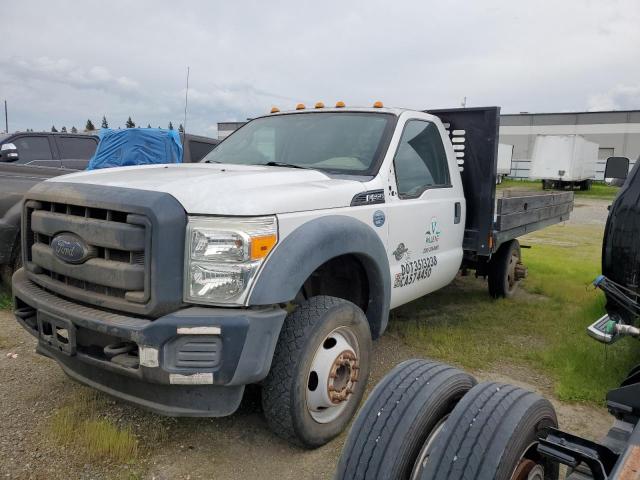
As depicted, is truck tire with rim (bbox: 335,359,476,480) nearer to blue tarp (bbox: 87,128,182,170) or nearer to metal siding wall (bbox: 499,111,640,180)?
blue tarp (bbox: 87,128,182,170)

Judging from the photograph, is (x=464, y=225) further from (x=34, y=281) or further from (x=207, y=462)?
(x=34, y=281)

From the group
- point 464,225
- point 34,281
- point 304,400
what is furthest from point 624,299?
point 34,281

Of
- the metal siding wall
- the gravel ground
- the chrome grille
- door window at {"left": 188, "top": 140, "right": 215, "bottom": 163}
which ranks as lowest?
the gravel ground

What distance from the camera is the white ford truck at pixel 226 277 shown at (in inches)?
98.9

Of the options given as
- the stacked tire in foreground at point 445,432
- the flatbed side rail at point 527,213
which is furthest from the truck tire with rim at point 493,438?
the flatbed side rail at point 527,213

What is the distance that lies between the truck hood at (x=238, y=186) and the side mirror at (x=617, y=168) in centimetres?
199

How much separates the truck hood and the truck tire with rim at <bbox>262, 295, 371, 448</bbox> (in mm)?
620

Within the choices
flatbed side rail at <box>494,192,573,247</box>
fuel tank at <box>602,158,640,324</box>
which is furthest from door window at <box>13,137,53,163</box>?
fuel tank at <box>602,158,640,324</box>

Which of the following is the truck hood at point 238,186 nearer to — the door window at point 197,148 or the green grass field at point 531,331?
the green grass field at point 531,331

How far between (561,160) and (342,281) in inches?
1116

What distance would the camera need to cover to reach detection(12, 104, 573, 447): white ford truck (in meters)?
2.51

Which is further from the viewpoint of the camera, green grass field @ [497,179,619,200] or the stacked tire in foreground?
green grass field @ [497,179,619,200]

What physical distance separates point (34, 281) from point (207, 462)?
1.46 m

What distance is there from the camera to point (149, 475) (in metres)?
2.69
